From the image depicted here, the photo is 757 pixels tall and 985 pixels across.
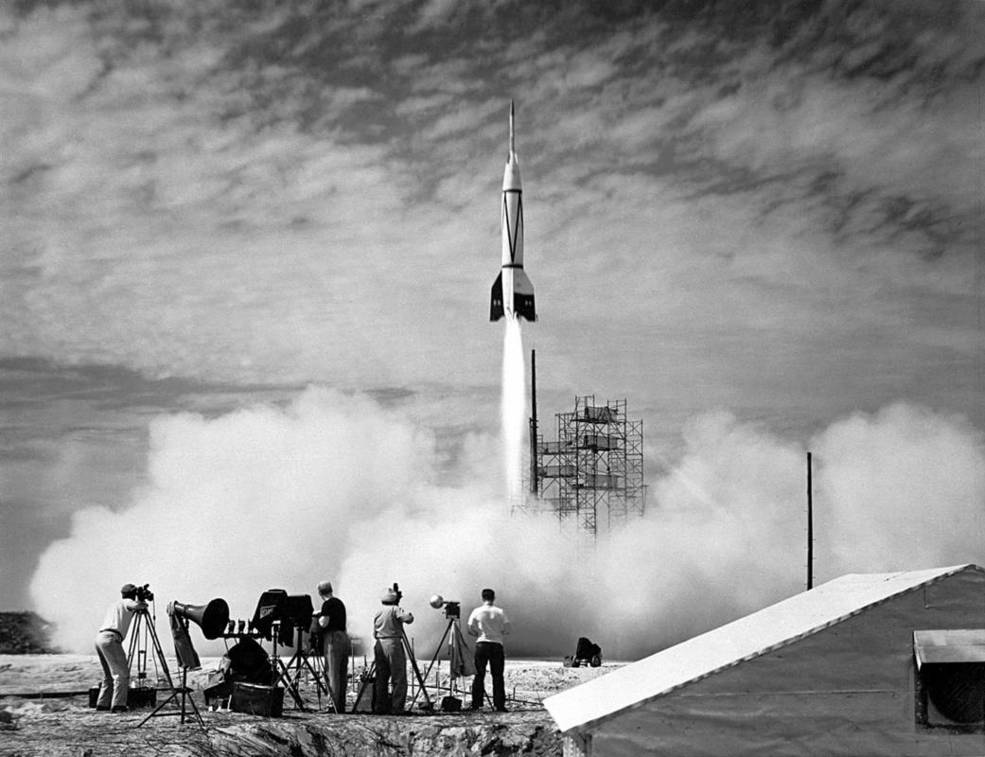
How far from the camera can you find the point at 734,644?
704 centimetres

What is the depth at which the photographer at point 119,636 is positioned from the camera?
36.4ft

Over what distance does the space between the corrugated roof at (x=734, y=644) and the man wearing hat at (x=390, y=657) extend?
4.10 metres

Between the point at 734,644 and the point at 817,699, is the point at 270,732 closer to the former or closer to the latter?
the point at 734,644

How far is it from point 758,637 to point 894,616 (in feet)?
2.48

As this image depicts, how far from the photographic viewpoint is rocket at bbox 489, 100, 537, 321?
28.1 m

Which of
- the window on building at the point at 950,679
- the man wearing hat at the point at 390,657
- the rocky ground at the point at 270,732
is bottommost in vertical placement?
the rocky ground at the point at 270,732

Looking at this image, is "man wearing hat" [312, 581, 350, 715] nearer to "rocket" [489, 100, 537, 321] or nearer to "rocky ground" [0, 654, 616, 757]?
"rocky ground" [0, 654, 616, 757]

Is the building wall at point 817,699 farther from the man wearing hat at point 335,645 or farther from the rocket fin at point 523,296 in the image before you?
the rocket fin at point 523,296

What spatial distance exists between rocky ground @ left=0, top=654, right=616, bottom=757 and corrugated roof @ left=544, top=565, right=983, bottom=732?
119 inches

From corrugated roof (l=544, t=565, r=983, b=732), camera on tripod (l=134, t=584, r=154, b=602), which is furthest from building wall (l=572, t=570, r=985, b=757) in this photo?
camera on tripod (l=134, t=584, r=154, b=602)

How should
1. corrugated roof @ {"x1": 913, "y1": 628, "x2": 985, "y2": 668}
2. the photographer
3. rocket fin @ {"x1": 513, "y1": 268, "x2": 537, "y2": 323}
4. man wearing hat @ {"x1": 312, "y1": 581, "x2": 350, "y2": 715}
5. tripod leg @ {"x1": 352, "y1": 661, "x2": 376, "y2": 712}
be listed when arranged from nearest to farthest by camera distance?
corrugated roof @ {"x1": 913, "y1": 628, "x2": 985, "y2": 668} < the photographer < man wearing hat @ {"x1": 312, "y1": 581, "x2": 350, "y2": 715} < tripod leg @ {"x1": 352, "y1": 661, "x2": 376, "y2": 712} < rocket fin @ {"x1": 513, "y1": 268, "x2": 537, "y2": 323}

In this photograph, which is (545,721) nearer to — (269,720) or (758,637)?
(269,720)

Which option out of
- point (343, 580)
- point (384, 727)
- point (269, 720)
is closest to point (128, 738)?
point (269, 720)

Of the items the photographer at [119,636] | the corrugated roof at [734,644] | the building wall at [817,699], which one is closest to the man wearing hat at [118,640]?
the photographer at [119,636]
